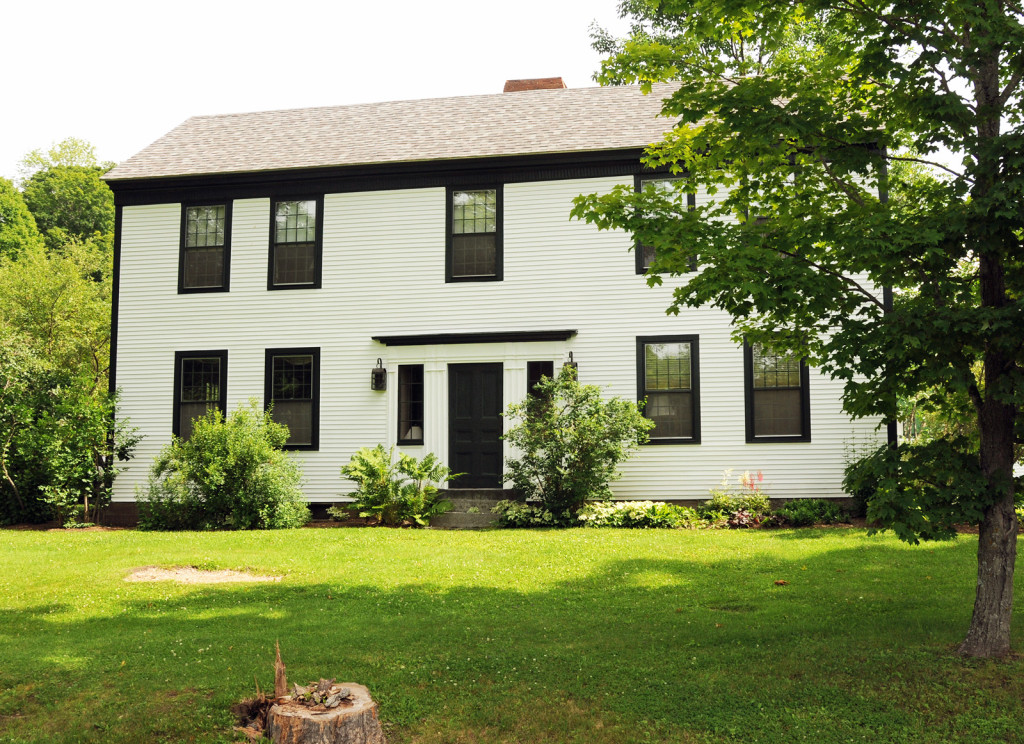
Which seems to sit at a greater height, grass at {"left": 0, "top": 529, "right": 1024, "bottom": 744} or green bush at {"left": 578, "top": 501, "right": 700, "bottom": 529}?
green bush at {"left": 578, "top": 501, "right": 700, "bottom": 529}

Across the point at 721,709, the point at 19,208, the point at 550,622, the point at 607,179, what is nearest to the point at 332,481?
the point at 607,179

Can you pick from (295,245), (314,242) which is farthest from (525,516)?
(295,245)

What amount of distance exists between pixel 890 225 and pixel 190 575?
8269mm

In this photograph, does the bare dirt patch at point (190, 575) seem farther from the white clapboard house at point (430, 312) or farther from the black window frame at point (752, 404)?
the black window frame at point (752, 404)

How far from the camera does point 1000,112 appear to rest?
19.8ft

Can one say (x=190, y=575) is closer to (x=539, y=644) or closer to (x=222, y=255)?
(x=539, y=644)

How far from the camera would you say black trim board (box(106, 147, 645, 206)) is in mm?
15070

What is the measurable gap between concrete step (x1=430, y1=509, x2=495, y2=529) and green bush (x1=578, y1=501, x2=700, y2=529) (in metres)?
1.65

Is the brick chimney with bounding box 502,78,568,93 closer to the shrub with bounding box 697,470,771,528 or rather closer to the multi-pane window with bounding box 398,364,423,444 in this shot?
the multi-pane window with bounding box 398,364,423,444

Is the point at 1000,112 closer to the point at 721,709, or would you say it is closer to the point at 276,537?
the point at 721,709

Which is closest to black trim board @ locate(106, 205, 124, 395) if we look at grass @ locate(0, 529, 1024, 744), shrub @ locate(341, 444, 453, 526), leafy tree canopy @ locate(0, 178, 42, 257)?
shrub @ locate(341, 444, 453, 526)

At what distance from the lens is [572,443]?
13.5 m

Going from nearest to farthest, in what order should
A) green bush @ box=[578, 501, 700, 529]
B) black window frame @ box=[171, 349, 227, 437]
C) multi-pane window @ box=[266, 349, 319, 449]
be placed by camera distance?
green bush @ box=[578, 501, 700, 529] < multi-pane window @ box=[266, 349, 319, 449] < black window frame @ box=[171, 349, 227, 437]

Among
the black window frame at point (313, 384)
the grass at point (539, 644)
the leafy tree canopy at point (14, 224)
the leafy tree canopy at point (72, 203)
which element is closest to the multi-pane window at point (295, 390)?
the black window frame at point (313, 384)
